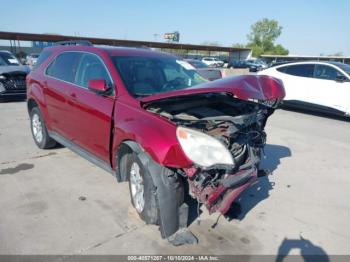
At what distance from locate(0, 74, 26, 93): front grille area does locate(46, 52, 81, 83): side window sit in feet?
22.6

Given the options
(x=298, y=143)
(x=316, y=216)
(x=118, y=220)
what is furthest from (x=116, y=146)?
(x=298, y=143)

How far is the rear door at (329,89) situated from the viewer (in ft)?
30.2

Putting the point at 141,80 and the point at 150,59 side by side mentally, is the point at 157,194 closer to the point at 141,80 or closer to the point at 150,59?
the point at 141,80

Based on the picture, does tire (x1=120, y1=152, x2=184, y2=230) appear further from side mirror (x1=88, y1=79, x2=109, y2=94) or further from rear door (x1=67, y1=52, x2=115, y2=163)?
side mirror (x1=88, y1=79, x2=109, y2=94)

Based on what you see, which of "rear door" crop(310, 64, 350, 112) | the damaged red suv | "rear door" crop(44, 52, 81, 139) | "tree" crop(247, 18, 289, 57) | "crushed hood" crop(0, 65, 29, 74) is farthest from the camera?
"tree" crop(247, 18, 289, 57)

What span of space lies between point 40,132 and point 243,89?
415 cm

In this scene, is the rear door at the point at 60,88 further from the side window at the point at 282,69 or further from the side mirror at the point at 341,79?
the side window at the point at 282,69

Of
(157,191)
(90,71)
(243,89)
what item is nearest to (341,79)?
(243,89)

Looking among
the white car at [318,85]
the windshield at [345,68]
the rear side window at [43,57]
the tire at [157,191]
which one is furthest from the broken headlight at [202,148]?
the windshield at [345,68]

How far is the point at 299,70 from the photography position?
10672mm

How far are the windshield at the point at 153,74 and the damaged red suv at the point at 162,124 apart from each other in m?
0.02

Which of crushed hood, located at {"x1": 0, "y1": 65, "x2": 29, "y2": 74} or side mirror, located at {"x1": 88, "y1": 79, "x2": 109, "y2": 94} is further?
crushed hood, located at {"x1": 0, "y1": 65, "x2": 29, "y2": 74}

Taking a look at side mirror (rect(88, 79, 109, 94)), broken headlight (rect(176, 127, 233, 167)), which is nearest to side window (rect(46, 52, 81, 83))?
side mirror (rect(88, 79, 109, 94))

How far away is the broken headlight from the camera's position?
2.75 m
